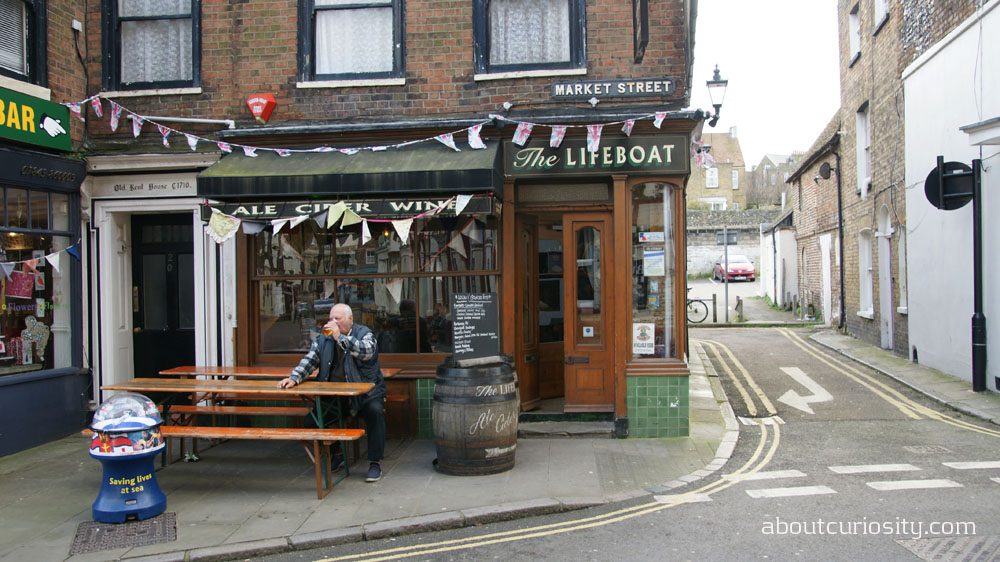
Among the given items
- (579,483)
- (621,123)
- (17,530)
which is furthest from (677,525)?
(17,530)

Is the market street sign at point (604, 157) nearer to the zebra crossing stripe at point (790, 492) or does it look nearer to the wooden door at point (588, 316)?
the wooden door at point (588, 316)

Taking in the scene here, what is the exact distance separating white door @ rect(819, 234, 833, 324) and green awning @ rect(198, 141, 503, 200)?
16490 mm

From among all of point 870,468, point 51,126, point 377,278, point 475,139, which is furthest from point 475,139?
point 870,468

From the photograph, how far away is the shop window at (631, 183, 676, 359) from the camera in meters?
8.54

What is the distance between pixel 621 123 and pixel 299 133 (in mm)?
3831

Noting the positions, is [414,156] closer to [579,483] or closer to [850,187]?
[579,483]

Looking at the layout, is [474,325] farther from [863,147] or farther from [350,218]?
[863,147]

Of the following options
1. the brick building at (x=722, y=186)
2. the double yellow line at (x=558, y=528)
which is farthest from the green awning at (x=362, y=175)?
the brick building at (x=722, y=186)

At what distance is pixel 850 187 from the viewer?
18750 millimetres

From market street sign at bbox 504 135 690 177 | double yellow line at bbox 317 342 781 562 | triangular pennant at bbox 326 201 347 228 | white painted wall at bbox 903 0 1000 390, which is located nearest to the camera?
double yellow line at bbox 317 342 781 562

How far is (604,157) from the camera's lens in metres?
8.37

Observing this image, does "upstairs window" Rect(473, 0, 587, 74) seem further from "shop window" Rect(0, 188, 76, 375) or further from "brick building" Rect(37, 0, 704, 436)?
"shop window" Rect(0, 188, 76, 375)

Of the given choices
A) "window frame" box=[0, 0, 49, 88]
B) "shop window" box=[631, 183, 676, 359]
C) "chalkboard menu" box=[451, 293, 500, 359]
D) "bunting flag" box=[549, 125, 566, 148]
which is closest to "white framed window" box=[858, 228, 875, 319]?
"shop window" box=[631, 183, 676, 359]

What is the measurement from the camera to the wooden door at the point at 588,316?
8797 mm
